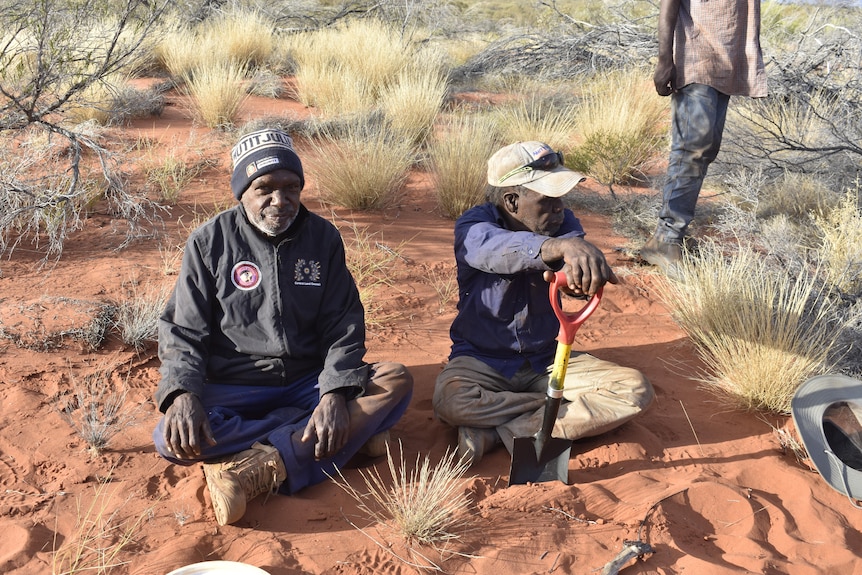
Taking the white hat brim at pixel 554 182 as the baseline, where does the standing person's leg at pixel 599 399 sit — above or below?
below

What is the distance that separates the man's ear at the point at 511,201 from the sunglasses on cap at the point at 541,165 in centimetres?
7

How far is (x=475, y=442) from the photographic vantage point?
10.4ft

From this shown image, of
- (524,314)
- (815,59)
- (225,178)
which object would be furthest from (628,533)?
(815,59)

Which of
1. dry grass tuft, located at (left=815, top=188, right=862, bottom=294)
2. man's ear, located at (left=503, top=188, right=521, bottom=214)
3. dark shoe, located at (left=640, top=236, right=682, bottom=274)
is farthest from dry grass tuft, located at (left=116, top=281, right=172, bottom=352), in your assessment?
dry grass tuft, located at (left=815, top=188, right=862, bottom=294)

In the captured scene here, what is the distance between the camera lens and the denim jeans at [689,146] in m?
4.84

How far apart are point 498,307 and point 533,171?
0.61 m

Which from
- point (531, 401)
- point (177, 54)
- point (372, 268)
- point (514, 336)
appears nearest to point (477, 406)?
point (531, 401)

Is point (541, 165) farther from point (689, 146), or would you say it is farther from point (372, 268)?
point (689, 146)

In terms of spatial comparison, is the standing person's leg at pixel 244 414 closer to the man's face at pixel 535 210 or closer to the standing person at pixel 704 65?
the man's face at pixel 535 210

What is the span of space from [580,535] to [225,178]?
477 centimetres

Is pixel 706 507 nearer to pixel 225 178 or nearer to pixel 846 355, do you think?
pixel 846 355

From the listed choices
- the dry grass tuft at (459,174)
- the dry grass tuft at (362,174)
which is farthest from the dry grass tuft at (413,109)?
the dry grass tuft at (362,174)

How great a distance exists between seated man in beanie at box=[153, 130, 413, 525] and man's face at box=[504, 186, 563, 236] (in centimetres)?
80

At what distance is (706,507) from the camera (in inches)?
116
